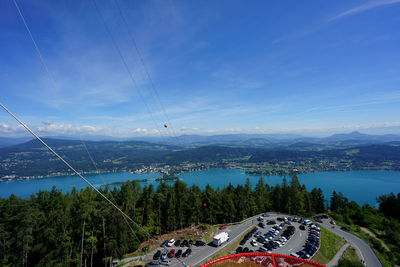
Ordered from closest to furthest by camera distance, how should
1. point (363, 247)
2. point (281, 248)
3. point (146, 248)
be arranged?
1. point (281, 248)
2. point (363, 247)
3. point (146, 248)

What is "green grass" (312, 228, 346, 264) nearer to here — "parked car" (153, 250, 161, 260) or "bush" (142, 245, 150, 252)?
"parked car" (153, 250, 161, 260)

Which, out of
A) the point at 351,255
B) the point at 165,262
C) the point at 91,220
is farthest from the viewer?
the point at 91,220

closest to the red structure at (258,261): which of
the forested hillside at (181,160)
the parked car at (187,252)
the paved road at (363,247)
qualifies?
the parked car at (187,252)

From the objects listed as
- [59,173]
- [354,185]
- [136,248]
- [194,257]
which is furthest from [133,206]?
[59,173]

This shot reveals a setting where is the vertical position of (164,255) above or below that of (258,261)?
below

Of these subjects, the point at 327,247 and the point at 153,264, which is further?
the point at 327,247

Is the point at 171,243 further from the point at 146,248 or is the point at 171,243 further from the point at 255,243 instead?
the point at 255,243

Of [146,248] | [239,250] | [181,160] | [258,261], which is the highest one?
[258,261]

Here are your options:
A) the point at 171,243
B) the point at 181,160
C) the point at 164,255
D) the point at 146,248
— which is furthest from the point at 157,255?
the point at 181,160
